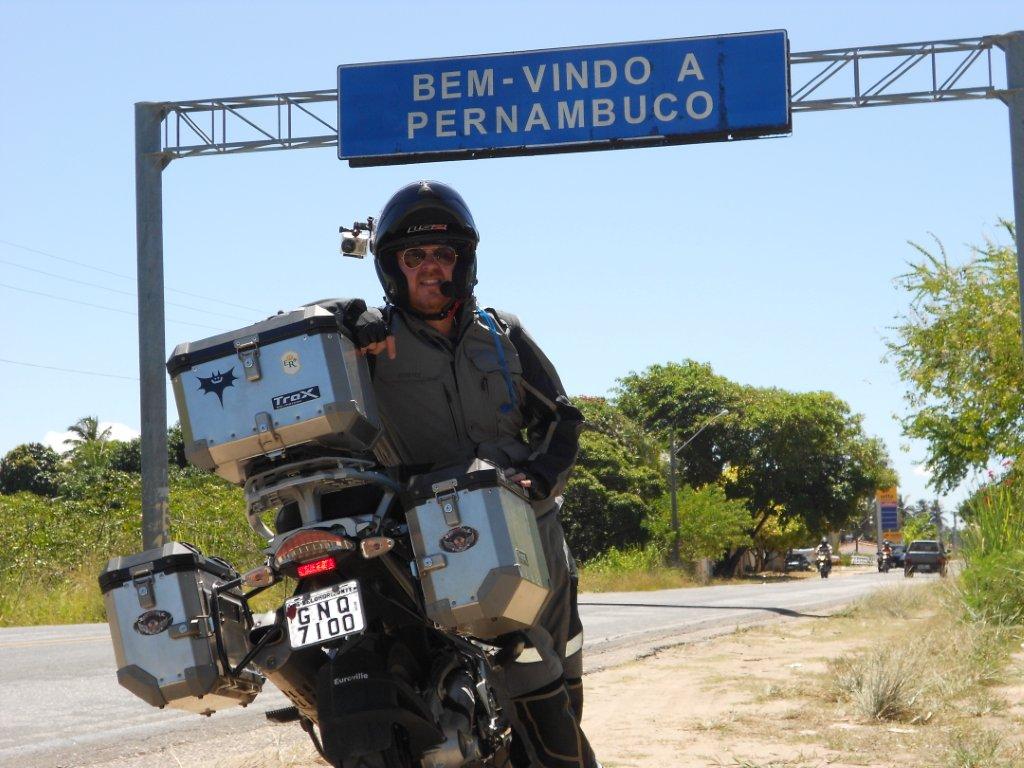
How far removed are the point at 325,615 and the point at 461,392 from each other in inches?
36.8

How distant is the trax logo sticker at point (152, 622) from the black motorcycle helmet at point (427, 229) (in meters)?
1.18

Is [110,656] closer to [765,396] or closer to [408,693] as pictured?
[408,693]

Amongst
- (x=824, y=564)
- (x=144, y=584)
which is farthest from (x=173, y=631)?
(x=824, y=564)

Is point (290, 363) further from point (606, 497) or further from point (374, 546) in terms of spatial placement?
point (606, 497)

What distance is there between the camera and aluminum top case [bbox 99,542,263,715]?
333 centimetres

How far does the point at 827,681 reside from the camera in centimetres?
843

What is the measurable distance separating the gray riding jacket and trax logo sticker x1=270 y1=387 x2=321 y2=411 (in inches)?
23.4

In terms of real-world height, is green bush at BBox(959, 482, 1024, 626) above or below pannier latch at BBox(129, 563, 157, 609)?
below

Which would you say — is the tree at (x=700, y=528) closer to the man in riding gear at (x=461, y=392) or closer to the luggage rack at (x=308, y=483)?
the man in riding gear at (x=461, y=392)

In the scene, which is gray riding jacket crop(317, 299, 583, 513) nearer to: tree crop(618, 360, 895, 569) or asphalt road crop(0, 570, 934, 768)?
asphalt road crop(0, 570, 934, 768)

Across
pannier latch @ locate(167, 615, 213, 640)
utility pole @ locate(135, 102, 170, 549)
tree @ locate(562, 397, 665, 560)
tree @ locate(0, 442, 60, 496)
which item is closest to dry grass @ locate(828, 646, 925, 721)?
pannier latch @ locate(167, 615, 213, 640)

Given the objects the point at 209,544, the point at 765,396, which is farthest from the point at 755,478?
the point at 209,544

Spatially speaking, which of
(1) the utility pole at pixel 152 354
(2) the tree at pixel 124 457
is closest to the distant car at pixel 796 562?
(2) the tree at pixel 124 457

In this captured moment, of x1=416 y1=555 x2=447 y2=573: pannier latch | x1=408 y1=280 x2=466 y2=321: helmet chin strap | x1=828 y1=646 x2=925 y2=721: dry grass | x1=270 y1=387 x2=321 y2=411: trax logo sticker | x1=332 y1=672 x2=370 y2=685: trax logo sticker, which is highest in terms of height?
x1=408 y1=280 x2=466 y2=321: helmet chin strap
